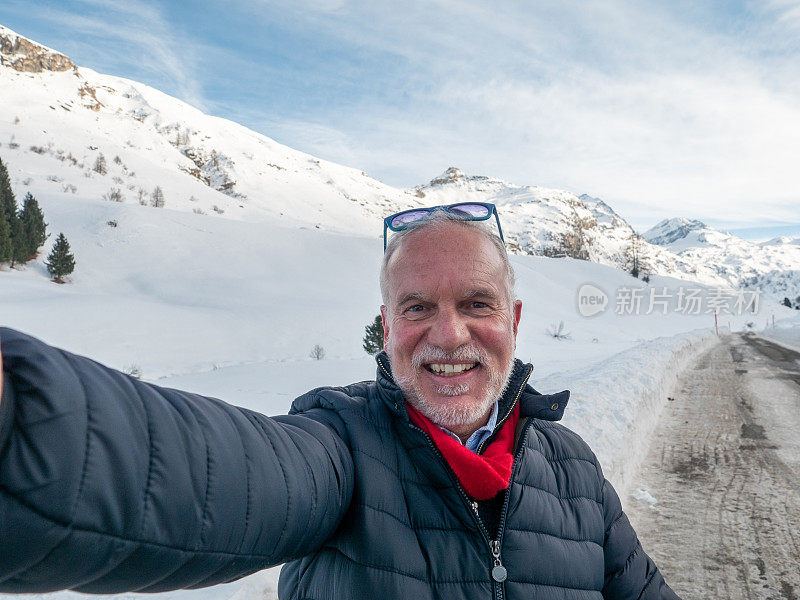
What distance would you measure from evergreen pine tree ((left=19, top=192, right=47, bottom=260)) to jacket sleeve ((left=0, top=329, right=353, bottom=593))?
2838 cm

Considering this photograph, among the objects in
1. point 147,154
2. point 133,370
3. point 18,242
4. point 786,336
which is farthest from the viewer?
point 147,154

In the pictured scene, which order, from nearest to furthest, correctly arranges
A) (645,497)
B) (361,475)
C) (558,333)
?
(361,475), (645,497), (558,333)

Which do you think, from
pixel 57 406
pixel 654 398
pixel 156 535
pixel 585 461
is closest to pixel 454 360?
pixel 585 461

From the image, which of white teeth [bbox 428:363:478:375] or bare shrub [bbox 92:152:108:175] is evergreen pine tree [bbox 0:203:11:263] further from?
bare shrub [bbox 92:152:108:175]

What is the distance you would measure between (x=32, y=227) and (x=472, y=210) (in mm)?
29144

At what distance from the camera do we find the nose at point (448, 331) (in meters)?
1.55

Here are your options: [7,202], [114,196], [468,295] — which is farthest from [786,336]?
[114,196]

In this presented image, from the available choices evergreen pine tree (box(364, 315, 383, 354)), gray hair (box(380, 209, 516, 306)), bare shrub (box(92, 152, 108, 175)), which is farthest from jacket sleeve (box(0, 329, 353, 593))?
bare shrub (box(92, 152, 108, 175))

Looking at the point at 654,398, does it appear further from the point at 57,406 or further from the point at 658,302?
the point at 658,302

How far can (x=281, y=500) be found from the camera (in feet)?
3.40

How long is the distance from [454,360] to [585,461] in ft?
2.49

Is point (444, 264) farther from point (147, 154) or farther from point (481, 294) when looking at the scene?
point (147, 154)

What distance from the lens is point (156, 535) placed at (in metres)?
0.80

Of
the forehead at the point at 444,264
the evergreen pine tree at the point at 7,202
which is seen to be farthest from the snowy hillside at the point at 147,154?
the forehead at the point at 444,264
